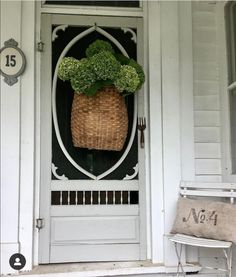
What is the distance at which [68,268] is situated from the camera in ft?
7.89

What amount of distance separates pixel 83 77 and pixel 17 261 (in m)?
1.27

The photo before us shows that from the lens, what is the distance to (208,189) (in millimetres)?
2447

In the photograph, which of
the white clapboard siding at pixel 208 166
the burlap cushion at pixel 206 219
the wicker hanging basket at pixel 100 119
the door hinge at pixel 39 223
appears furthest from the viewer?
the white clapboard siding at pixel 208 166

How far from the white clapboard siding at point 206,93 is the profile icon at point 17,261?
1.31 metres

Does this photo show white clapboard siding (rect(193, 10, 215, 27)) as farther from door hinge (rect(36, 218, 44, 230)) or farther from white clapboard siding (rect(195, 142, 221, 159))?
door hinge (rect(36, 218, 44, 230))

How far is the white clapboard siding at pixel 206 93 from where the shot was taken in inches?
102

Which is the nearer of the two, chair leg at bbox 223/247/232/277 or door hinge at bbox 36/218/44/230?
chair leg at bbox 223/247/232/277

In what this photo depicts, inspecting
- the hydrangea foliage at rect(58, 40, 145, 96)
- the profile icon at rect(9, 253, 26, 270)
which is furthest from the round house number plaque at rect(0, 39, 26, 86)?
the profile icon at rect(9, 253, 26, 270)

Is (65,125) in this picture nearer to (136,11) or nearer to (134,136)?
(134,136)

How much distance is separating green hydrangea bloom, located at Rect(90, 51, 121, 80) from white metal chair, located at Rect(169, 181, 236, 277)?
0.89 meters

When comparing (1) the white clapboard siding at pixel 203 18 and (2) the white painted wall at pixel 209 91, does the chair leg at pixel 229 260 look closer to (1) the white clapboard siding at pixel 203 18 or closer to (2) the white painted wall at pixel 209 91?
(2) the white painted wall at pixel 209 91

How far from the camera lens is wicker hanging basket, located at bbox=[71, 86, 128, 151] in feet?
7.62

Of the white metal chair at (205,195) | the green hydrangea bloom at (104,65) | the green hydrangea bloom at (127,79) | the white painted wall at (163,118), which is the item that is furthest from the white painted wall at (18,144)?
the white metal chair at (205,195)

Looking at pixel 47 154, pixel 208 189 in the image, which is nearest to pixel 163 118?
pixel 208 189
